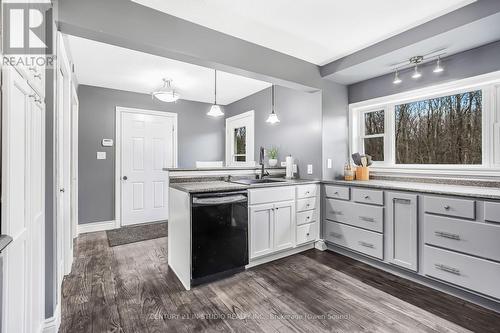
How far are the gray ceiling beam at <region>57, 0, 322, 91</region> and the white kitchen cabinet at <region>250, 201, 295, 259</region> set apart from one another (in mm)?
1507

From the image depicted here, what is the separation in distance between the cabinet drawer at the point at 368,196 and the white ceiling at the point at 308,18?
64.0 inches

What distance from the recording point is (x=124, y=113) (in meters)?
4.36

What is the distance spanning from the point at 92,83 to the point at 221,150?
2725 mm

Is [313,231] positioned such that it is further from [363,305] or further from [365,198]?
[363,305]

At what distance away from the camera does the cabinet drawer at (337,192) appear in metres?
2.91

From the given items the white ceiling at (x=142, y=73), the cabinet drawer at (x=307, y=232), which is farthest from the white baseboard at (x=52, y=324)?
the white ceiling at (x=142, y=73)

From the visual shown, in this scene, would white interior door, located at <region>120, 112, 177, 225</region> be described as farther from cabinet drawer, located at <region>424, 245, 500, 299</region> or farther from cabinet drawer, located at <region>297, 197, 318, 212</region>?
cabinet drawer, located at <region>424, 245, 500, 299</region>

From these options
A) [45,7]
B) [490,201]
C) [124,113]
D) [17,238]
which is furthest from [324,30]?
[124,113]

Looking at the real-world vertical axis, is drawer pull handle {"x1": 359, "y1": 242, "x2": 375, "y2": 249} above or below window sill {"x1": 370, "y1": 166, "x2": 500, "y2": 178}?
below

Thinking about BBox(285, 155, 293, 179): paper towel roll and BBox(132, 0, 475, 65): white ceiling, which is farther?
BBox(285, 155, 293, 179): paper towel roll

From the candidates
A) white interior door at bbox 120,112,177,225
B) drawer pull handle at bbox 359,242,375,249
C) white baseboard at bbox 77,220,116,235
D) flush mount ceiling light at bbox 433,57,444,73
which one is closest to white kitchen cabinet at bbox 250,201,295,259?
drawer pull handle at bbox 359,242,375,249

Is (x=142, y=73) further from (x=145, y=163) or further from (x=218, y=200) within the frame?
(x=218, y=200)

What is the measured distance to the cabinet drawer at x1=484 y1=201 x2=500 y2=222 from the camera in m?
1.87

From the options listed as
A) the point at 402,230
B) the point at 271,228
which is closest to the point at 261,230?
the point at 271,228
